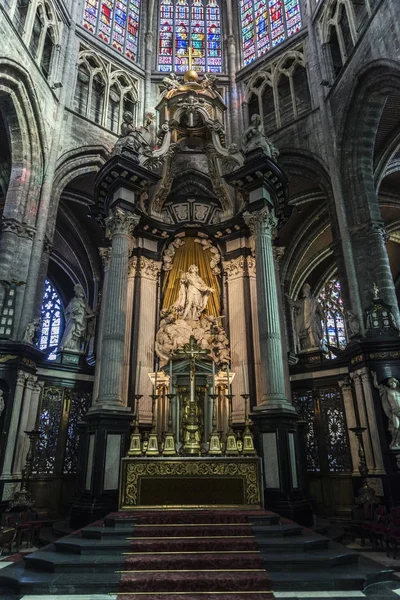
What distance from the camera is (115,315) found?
908 cm

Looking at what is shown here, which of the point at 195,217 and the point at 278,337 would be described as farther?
the point at 195,217

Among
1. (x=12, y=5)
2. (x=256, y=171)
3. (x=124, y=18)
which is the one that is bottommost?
(x=256, y=171)

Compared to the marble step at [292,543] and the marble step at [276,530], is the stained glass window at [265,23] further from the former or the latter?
the marble step at [292,543]

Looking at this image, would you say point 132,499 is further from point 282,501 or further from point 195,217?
point 195,217

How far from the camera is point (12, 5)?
1239 centimetres

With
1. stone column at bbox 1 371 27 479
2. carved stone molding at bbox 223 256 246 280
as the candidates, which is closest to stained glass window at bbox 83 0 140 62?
carved stone molding at bbox 223 256 246 280

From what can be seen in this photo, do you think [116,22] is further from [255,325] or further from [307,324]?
[255,325]

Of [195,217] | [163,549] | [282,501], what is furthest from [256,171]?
[163,549]

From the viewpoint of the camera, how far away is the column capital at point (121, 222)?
33.1 ft

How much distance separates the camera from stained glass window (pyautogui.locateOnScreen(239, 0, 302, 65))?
1827cm

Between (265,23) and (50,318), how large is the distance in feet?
55.9

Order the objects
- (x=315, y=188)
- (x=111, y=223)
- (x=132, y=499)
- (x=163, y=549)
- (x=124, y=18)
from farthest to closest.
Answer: (x=124, y=18)
(x=315, y=188)
(x=111, y=223)
(x=132, y=499)
(x=163, y=549)

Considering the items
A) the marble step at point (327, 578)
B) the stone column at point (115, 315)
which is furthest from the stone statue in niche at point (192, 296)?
the marble step at point (327, 578)

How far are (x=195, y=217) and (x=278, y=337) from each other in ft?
16.6
